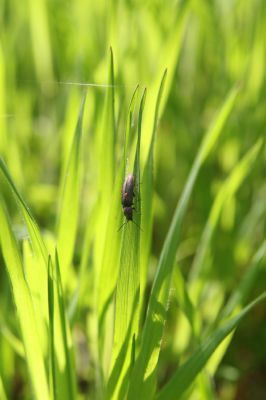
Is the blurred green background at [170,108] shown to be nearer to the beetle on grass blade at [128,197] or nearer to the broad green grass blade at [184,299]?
the broad green grass blade at [184,299]

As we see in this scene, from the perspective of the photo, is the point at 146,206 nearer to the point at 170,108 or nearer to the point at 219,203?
the point at 219,203

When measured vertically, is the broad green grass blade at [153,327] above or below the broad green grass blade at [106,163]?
below

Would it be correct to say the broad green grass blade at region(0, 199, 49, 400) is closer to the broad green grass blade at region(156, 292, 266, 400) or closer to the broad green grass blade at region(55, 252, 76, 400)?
the broad green grass blade at region(55, 252, 76, 400)

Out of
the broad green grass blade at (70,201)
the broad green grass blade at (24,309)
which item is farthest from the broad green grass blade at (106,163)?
the broad green grass blade at (24,309)

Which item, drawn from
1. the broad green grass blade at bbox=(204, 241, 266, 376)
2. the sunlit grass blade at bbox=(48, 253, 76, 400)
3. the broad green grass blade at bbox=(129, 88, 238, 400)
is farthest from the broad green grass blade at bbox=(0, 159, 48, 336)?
the broad green grass blade at bbox=(204, 241, 266, 376)

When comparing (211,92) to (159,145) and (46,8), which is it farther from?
(46,8)

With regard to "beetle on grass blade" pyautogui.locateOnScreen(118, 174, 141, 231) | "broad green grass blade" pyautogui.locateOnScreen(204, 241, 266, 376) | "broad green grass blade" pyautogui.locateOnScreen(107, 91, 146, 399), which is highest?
"beetle on grass blade" pyautogui.locateOnScreen(118, 174, 141, 231)

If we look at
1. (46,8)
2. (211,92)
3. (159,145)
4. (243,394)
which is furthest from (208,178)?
(46,8)
